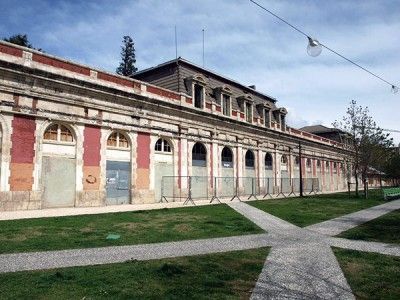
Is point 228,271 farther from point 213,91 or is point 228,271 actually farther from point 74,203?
point 213,91

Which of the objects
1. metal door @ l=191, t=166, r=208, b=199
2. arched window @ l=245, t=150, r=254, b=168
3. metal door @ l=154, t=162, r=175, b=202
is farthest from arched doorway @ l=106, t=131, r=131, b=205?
arched window @ l=245, t=150, r=254, b=168

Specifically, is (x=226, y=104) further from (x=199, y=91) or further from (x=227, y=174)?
(x=227, y=174)

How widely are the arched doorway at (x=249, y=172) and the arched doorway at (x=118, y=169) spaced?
13.2 metres

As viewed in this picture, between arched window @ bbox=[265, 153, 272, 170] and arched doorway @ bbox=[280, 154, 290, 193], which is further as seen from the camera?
arched doorway @ bbox=[280, 154, 290, 193]

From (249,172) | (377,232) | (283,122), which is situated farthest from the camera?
(283,122)

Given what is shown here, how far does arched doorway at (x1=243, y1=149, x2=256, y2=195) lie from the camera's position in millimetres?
31191

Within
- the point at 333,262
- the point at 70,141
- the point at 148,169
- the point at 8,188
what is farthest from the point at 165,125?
the point at 333,262

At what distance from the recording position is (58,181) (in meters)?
17.7

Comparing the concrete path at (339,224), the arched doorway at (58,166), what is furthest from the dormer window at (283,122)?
the arched doorway at (58,166)

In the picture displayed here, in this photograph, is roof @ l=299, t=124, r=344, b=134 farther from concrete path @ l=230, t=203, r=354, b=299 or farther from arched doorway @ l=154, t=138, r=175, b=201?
concrete path @ l=230, t=203, r=354, b=299

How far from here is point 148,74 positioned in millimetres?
28812

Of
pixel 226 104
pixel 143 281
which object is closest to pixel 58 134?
pixel 143 281

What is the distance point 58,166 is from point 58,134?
1717 mm

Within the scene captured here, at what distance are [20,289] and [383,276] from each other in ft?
20.3
